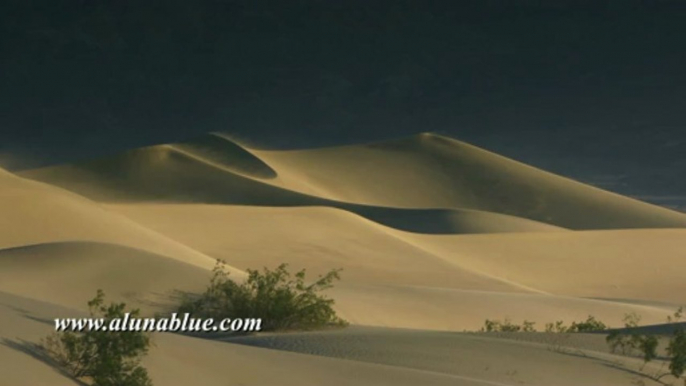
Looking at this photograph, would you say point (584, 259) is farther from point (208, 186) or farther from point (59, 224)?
point (208, 186)

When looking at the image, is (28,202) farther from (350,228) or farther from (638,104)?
(638,104)

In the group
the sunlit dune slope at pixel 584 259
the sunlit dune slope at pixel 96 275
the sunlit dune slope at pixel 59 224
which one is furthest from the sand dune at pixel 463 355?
the sunlit dune slope at pixel 584 259

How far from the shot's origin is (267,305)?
13.8 m


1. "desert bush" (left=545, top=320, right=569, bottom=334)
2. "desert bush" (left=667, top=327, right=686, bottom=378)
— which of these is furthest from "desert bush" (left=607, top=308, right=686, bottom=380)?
"desert bush" (left=545, top=320, right=569, bottom=334)

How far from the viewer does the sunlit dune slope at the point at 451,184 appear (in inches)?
2131

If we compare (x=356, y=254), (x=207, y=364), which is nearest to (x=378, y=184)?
(x=356, y=254)

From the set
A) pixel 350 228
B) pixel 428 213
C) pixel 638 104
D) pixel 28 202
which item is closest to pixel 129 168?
pixel 428 213

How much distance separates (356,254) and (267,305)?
51.1ft

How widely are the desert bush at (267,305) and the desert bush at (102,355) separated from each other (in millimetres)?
4757

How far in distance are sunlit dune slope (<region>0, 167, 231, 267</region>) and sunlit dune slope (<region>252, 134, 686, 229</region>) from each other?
24334 mm

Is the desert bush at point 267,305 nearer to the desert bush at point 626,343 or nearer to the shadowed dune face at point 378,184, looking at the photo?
the desert bush at point 626,343

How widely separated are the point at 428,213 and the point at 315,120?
112 ft

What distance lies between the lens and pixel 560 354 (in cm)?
1180

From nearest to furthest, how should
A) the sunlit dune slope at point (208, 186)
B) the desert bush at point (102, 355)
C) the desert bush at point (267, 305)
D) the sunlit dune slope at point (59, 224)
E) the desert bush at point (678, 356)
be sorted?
the desert bush at point (102, 355) < the desert bush at point (678, 356) < the desert bush at point (267, 305) < the sunlit dune slope at point (59, 224) < the sunlit dune slope at point (208, 186)
